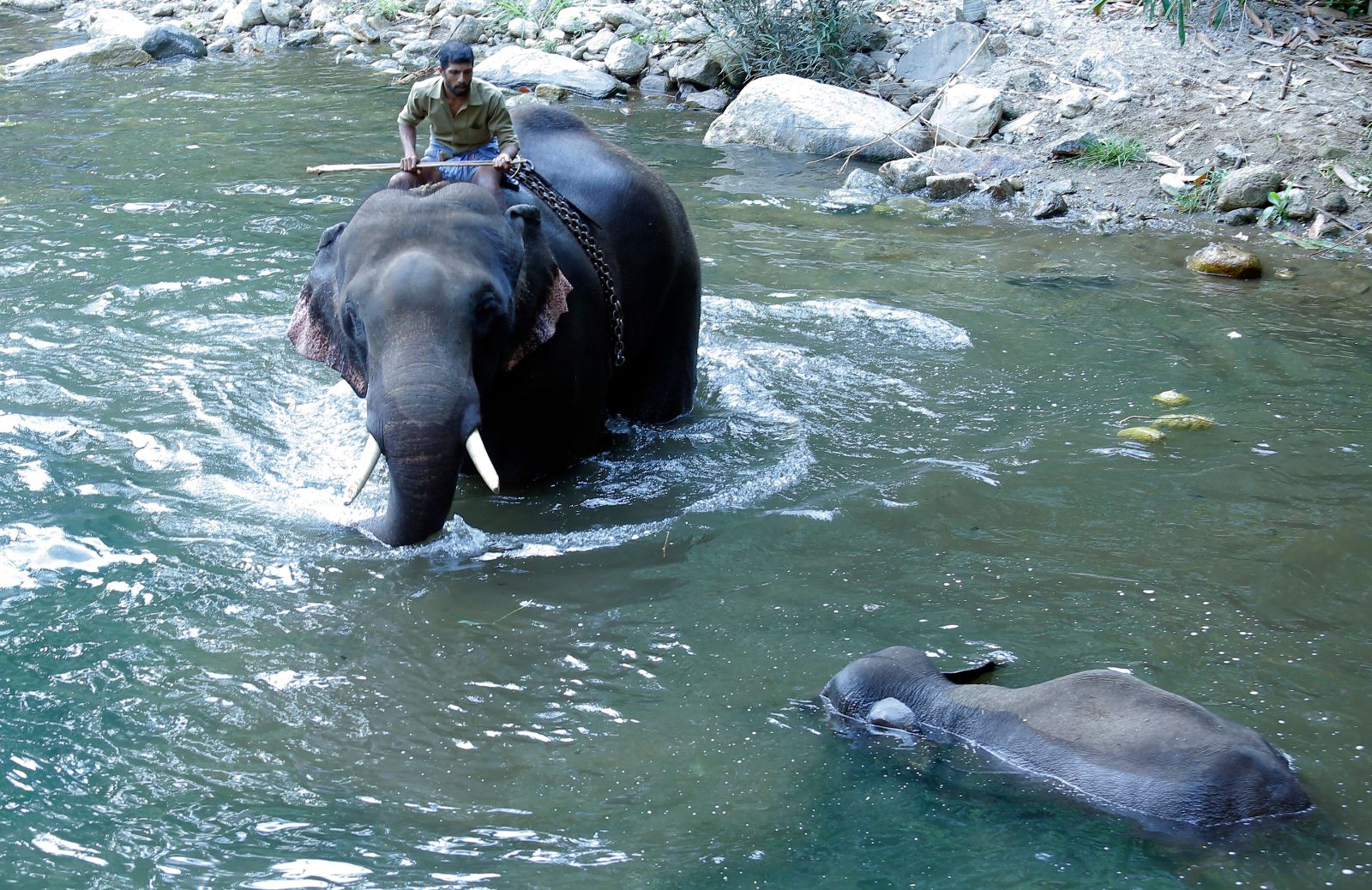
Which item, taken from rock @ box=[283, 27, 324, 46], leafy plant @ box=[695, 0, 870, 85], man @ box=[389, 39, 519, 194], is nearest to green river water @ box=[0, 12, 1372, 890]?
man @ box=[389, 39, 519, 194]

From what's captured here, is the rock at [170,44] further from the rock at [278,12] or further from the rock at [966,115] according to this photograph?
the rock at [966,115]

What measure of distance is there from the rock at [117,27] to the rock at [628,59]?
6.98 m

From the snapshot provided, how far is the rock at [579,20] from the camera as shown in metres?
15.6

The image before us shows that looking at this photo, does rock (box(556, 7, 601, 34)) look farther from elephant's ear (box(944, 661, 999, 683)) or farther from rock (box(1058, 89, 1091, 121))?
elephant's ear (box(944, 661, 999, 683))

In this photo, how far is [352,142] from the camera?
12242 mm

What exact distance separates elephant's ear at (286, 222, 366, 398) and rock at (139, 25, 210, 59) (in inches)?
546

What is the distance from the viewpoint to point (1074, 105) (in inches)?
432

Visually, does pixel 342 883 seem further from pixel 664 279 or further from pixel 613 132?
pixel 613 132

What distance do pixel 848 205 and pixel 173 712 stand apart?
7200 millimetres

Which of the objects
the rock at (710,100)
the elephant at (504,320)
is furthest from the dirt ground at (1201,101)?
the elephant at (504,320)

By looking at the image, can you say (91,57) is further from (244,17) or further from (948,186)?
(948,186)

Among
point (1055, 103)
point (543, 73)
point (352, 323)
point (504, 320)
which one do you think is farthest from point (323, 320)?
point (543, 73)

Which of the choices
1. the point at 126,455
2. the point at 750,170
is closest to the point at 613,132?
the point at 750,170

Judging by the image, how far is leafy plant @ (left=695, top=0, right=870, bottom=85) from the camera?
13.0m
